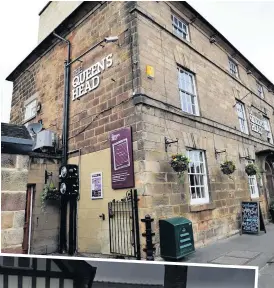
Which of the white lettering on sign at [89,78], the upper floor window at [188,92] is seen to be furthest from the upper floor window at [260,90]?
the white lettering on sign at [89,78]

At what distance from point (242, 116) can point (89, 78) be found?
6.42m

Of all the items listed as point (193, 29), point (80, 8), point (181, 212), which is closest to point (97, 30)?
point (80, 8)

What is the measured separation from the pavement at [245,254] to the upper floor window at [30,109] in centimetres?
741

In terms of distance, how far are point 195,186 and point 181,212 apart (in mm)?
1030

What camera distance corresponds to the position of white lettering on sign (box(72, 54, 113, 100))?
6926 millimetres

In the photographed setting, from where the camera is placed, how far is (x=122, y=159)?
18.8ft

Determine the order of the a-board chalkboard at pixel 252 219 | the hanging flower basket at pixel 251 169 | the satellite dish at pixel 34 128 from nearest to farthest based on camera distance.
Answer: the a-board chalkboard at pixel 252 219
the satellite dish at pixel 34 128
the hanging flower basket at pixel 251 169

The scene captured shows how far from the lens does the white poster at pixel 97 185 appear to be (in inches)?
244

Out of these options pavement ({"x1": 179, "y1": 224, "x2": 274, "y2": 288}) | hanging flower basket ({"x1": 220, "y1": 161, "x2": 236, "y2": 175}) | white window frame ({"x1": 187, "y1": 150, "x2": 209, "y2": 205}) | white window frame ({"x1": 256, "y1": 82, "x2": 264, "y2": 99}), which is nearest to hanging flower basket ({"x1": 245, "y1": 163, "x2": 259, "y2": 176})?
hanging flower basket ({"x1": 220, "y1": 161, "x2": 236, "y2": 175})

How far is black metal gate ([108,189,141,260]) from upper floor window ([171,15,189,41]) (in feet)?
17.4

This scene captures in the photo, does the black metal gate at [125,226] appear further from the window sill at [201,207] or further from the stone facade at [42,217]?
the stone facade at [42,217]

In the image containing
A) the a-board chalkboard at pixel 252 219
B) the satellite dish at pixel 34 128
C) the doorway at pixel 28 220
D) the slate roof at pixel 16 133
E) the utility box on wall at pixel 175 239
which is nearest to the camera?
the slate roof at pixel 16 133

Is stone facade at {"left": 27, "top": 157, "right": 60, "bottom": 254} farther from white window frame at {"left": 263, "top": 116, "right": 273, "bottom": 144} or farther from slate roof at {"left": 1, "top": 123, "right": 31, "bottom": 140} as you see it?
white window frame at {"left": 263, "top": 116, "right": 273, "bottom": 144}

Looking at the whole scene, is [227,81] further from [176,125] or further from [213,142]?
[176,125]
